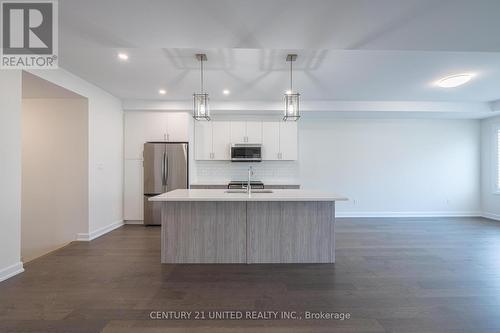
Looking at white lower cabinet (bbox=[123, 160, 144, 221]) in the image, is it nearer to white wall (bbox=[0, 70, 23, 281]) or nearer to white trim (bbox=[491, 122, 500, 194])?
white wall (bbox=[0, 70, 23, 281])

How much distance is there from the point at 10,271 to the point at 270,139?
4602mm

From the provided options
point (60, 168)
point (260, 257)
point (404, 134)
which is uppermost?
point (404, 134)

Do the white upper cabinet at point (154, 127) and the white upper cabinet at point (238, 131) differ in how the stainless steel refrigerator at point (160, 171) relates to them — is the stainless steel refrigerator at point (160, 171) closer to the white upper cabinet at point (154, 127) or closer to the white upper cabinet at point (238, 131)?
the white upper cabinet at point (154, 127)

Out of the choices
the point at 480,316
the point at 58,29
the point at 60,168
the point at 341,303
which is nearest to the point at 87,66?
the point at 58,29

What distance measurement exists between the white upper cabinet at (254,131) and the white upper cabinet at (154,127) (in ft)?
4.44

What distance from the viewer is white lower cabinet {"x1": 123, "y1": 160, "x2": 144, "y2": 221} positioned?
5.09 meters

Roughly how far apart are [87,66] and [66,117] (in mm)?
1266

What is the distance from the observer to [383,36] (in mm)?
2244

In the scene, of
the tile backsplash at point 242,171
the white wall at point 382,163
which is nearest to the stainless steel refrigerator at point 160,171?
the tile backsplash at point 242,171

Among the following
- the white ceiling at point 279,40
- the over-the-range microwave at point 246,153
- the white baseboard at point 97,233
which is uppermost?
the white ceiling at point 279,40

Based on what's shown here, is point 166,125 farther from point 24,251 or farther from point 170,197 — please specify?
point 24,251

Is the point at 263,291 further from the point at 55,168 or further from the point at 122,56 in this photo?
the point at 55,168

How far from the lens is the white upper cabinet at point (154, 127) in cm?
512

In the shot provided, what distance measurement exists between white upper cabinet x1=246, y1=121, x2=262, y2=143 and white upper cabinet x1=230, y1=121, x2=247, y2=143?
78mm
